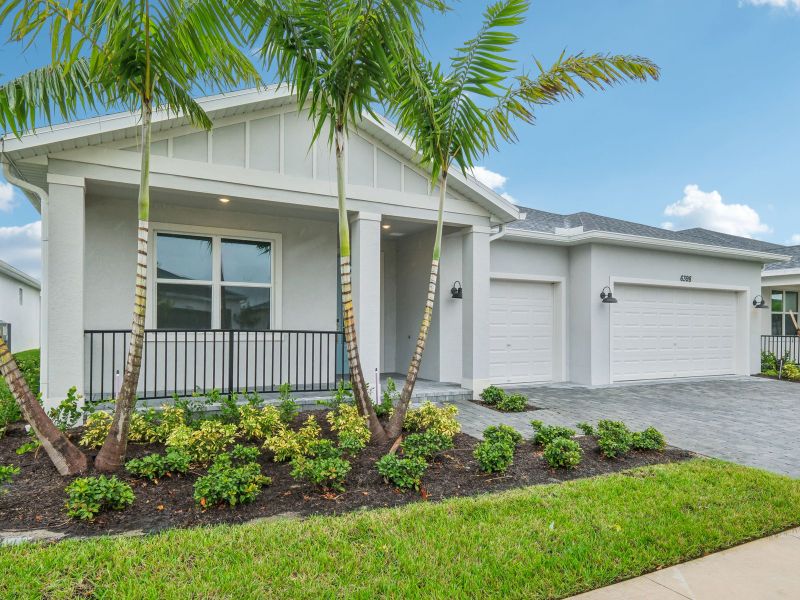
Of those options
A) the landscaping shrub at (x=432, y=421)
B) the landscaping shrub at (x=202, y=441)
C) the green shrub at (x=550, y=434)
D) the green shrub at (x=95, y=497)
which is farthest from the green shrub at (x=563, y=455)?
the green shrub at (x=95, y=497)

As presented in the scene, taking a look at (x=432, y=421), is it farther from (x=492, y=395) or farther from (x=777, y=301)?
(x=777, y=301)

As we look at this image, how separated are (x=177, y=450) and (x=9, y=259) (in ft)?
61.7

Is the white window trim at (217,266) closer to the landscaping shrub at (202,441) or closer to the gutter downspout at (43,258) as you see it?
the gutter downspout at (43,258)

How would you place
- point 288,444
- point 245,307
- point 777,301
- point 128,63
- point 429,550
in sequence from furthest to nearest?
point 777,301
point 245,307
point 288,444
point 128,63
point 429,550

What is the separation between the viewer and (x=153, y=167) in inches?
242

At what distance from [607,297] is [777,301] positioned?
9373 mm

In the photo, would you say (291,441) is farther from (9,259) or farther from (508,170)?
Answer: (9,259)

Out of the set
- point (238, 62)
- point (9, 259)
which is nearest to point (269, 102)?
point (238, 62)

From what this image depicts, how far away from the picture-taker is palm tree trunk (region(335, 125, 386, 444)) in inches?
189

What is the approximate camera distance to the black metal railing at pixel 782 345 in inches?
556

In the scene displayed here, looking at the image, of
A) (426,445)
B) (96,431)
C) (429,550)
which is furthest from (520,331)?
(96,431)

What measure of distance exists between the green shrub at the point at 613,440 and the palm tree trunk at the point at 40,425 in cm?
491

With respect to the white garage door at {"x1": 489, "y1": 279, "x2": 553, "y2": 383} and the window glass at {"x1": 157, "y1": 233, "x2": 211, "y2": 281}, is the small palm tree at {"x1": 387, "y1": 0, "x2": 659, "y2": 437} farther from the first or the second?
the white garage door at {"x1": 489, "y1": 279, "x2": 553, "y2": 383}

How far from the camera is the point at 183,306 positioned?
769 cm
